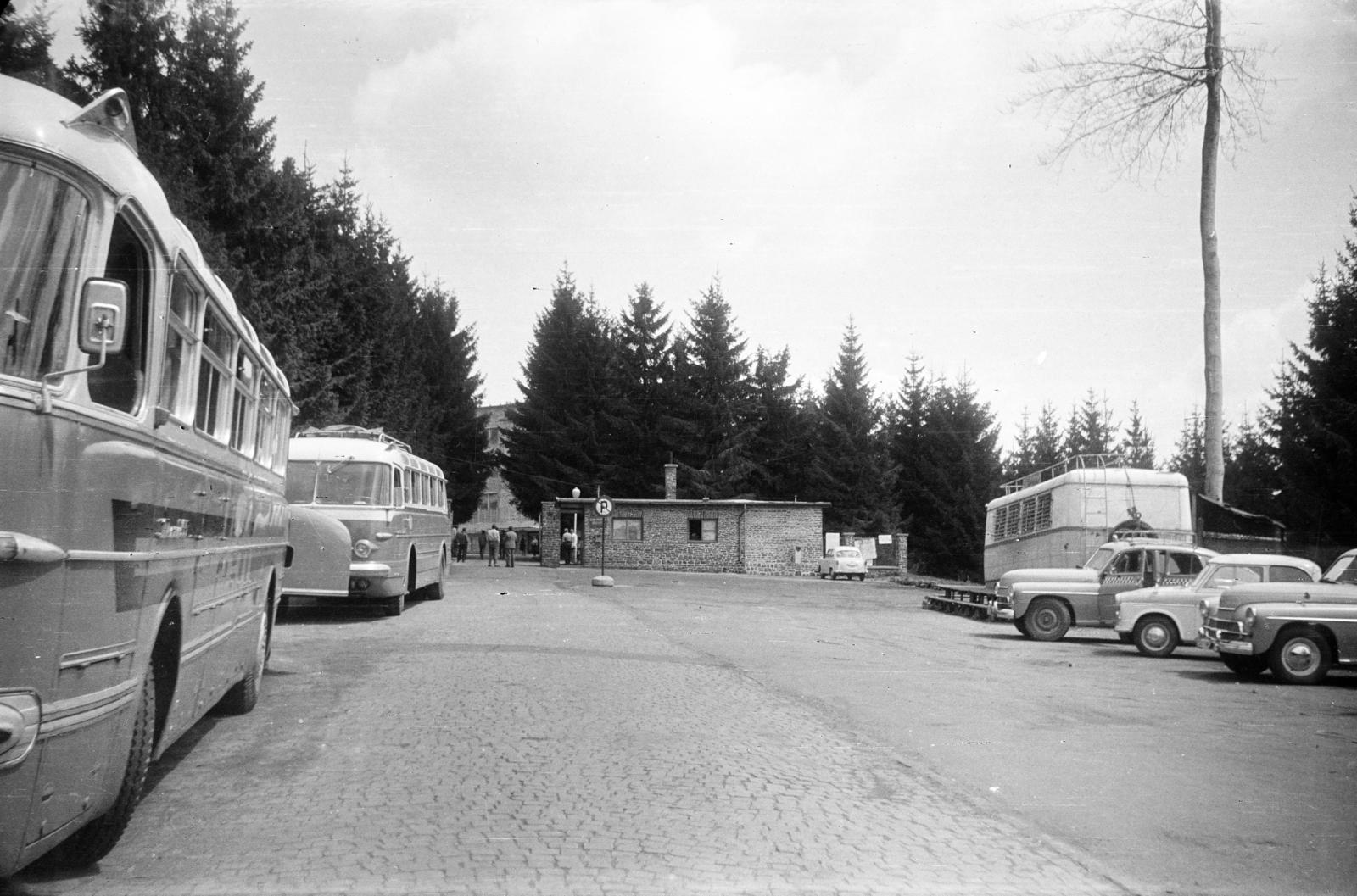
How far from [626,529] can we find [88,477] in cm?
5007

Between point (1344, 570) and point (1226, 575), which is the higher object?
point (1344, 570)

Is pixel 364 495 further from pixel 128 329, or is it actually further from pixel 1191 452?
pixel 1191 452

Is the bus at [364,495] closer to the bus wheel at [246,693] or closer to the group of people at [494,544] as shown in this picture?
the bus wheel at [246,693]

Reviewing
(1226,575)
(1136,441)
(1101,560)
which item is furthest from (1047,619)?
(1136,441)

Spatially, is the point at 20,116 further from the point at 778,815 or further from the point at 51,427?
the point at 778,815

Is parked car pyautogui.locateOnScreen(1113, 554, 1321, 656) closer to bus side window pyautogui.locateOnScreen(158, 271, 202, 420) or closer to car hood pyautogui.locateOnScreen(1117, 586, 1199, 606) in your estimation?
car hood pyautogui.locateOnScreen(1117, 586, 1199, 606)

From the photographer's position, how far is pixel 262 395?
963 cm

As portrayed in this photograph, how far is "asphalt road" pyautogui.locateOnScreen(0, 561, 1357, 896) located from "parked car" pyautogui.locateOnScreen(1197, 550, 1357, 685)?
0.41m

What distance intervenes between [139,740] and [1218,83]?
1494 centimetres

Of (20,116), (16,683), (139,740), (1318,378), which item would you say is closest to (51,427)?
(16,683)

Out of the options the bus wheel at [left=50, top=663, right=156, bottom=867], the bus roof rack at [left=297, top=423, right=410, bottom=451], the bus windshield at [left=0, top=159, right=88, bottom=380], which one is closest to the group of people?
the bus roof rack at [left=297, top=423, right=410, bottom=451]

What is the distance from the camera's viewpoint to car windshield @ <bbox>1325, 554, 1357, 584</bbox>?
13.9m

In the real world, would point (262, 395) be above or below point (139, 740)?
above

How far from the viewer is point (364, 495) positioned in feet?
60.5
